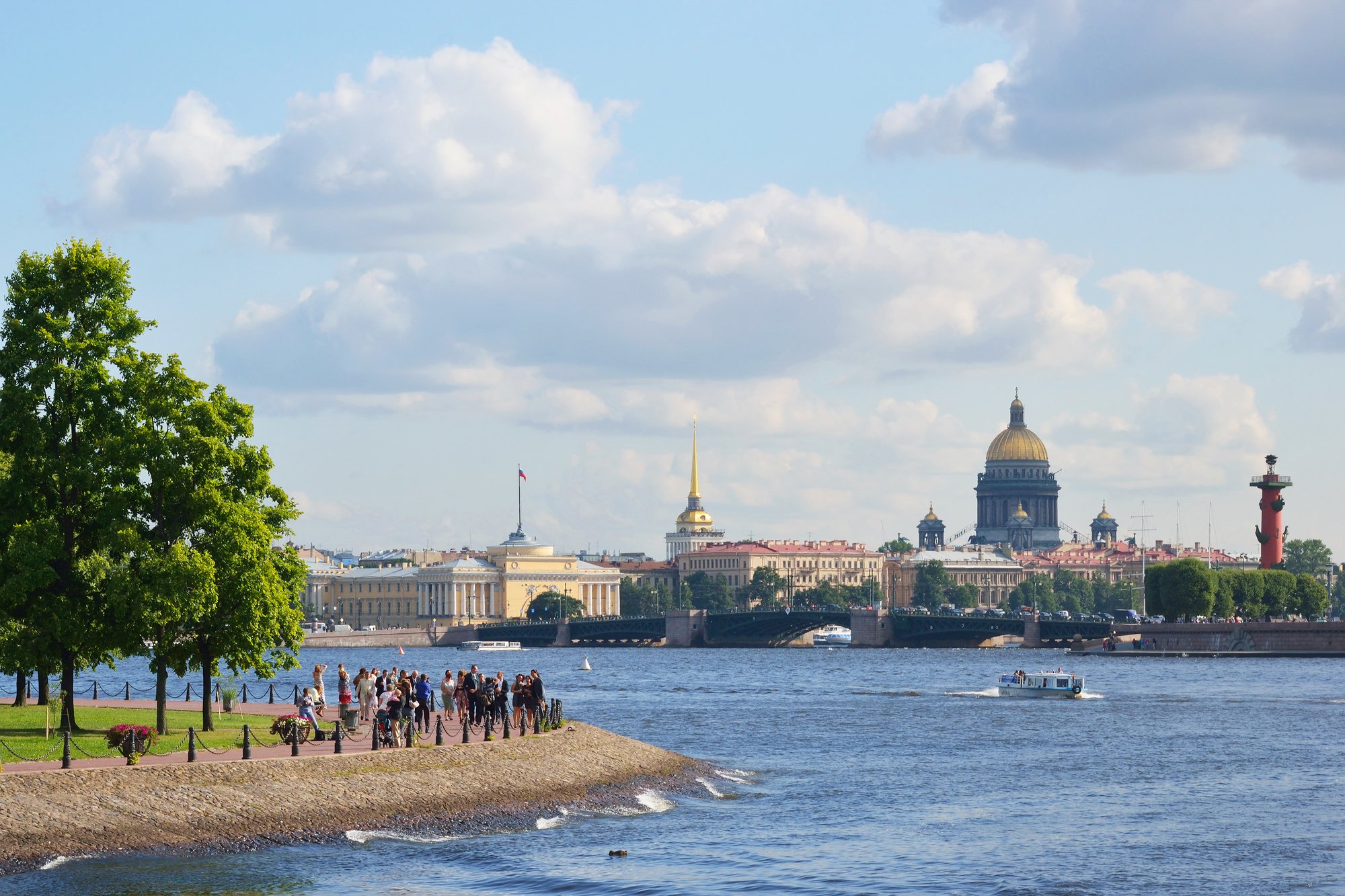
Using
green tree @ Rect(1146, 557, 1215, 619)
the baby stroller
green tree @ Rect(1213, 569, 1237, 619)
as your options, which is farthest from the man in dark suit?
green tree @ Rect(1213, 569, 1237, 619)

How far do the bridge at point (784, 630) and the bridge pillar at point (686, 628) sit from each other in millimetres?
57

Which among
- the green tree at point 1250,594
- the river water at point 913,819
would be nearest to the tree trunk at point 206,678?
the river water at point 913,819

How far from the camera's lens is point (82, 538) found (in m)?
38.2

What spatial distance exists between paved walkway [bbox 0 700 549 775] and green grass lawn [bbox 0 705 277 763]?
0.09 meters

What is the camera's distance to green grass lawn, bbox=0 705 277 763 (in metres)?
35.2

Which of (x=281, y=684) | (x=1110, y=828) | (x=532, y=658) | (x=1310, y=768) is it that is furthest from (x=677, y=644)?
(x=1110, y=828)

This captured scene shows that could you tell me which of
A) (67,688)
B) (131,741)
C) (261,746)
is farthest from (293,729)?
(67,688)

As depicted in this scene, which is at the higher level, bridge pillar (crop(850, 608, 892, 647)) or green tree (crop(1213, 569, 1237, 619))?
green tree (crop(1213, 569, 1237, 619))

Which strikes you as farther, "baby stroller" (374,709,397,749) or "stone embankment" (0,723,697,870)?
"baby stroller" (374,709,397,749)

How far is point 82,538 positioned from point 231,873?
33.5 ft

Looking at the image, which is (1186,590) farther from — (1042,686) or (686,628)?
(1042,686)

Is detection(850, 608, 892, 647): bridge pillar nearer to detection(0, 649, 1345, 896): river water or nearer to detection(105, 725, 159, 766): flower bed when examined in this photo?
detection(0, 649, 1345, 896): river water

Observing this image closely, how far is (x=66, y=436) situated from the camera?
125ft

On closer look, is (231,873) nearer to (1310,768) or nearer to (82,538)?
(82,538)
